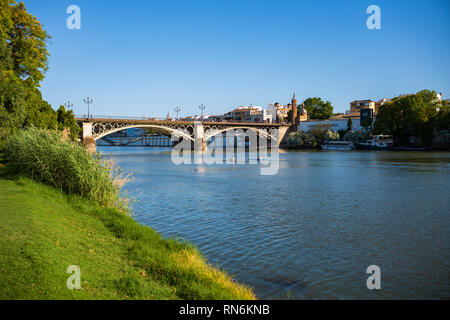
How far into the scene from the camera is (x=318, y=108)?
132 m

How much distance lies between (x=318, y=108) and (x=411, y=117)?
59811mm

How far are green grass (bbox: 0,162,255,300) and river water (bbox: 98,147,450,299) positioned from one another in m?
1.48

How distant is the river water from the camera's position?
27.4 feet

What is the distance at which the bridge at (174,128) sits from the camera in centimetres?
5897

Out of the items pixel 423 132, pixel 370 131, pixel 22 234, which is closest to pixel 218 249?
pixel 22 234

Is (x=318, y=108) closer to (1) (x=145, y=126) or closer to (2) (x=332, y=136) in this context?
(2) (x=332, y=136)

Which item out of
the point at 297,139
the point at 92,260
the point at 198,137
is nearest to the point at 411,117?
the point at 297,139

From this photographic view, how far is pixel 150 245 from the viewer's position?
9.20 m

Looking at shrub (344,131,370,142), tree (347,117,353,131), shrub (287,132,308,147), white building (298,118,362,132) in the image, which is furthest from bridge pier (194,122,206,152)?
tree (347,117,353,131)

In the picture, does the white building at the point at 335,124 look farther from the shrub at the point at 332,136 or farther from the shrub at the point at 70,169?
the shrub at the point at 70,169

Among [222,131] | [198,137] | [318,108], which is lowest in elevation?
[198,137]

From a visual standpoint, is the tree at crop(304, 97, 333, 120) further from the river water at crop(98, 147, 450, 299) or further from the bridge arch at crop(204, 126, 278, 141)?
the river water at crop(98, 147, 450, 299)

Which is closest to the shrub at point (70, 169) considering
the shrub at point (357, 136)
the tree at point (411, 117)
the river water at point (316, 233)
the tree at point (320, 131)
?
the river water at point (316, 233)

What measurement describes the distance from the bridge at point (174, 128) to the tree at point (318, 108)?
2953 cm
